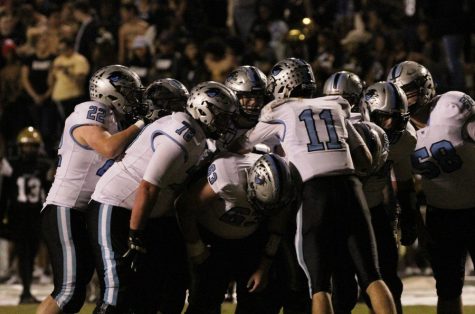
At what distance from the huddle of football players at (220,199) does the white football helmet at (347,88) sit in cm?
45

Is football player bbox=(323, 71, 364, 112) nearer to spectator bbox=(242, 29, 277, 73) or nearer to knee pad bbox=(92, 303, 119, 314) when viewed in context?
knee pad bbox=(92, 303, 119, 314)

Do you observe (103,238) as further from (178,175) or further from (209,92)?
(209,92)

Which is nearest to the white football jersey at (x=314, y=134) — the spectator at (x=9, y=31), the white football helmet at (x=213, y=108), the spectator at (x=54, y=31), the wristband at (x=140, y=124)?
the white football helmet at (x=213, y=108)

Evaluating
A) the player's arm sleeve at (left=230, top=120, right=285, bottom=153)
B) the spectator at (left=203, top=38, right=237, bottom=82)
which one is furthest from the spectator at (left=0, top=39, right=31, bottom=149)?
the player's arm sleeve at (left=230, top=120, right=285, bottom=153)

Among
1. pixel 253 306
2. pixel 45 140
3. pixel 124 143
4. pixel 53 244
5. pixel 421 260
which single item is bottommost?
pixel 421 260

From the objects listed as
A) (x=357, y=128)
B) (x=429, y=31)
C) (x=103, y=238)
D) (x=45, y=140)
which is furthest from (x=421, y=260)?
(x=103, y=238)

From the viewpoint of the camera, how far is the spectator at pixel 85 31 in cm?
1505

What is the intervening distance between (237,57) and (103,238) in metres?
7.27

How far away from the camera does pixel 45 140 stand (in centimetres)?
1423

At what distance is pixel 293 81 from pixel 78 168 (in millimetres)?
1347

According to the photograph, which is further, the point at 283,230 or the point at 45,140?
the point at 45,140

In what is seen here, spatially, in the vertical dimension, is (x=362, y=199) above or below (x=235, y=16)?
above

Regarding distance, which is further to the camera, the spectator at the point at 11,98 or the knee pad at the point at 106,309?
the spectator at the point at 11,98

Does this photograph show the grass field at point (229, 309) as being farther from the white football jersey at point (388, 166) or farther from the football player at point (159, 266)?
the football player at point (159, 266)
